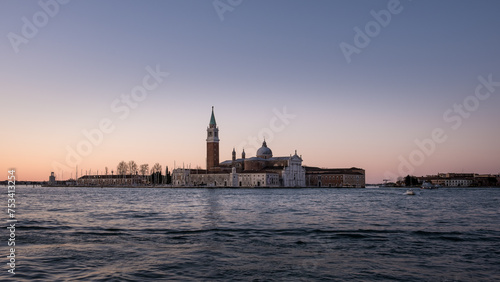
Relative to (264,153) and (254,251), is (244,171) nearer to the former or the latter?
(264,153)

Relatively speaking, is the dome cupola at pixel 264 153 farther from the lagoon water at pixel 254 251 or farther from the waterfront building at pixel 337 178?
the lagoon water at pixel 254 251

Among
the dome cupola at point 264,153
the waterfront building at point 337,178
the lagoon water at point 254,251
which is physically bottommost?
the lagoon water at point 254,251

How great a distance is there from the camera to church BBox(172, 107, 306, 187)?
4205 inches

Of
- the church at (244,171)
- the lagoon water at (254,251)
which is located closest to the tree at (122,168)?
the church at (244,171)

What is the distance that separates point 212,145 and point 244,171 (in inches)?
404

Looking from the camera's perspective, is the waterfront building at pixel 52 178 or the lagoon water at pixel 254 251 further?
the waterfront building at pixel 52 178

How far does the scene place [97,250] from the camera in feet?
39.5

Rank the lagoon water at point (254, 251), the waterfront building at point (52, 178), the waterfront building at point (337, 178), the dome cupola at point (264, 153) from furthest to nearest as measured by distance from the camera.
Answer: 1. the waterfront building at point (52, 178)
2. the dome cupola at point (264, 153)
3. the waterfront building at point (337, 178)
4. the lagoon water at point (254, 251)

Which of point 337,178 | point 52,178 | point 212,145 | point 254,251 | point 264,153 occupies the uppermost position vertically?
point 212,145

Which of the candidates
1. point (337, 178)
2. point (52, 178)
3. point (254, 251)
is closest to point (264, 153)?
point (337, 178)

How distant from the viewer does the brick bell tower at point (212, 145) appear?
113 m

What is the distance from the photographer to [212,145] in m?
113

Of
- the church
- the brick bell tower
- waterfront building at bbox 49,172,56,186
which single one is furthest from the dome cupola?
waterfront building at bbox 49,172,56,186

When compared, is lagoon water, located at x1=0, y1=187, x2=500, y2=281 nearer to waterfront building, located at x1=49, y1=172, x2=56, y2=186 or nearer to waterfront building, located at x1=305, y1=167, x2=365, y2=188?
waterfront building, located at x1=305, y1=167, x2=365, y2=188
